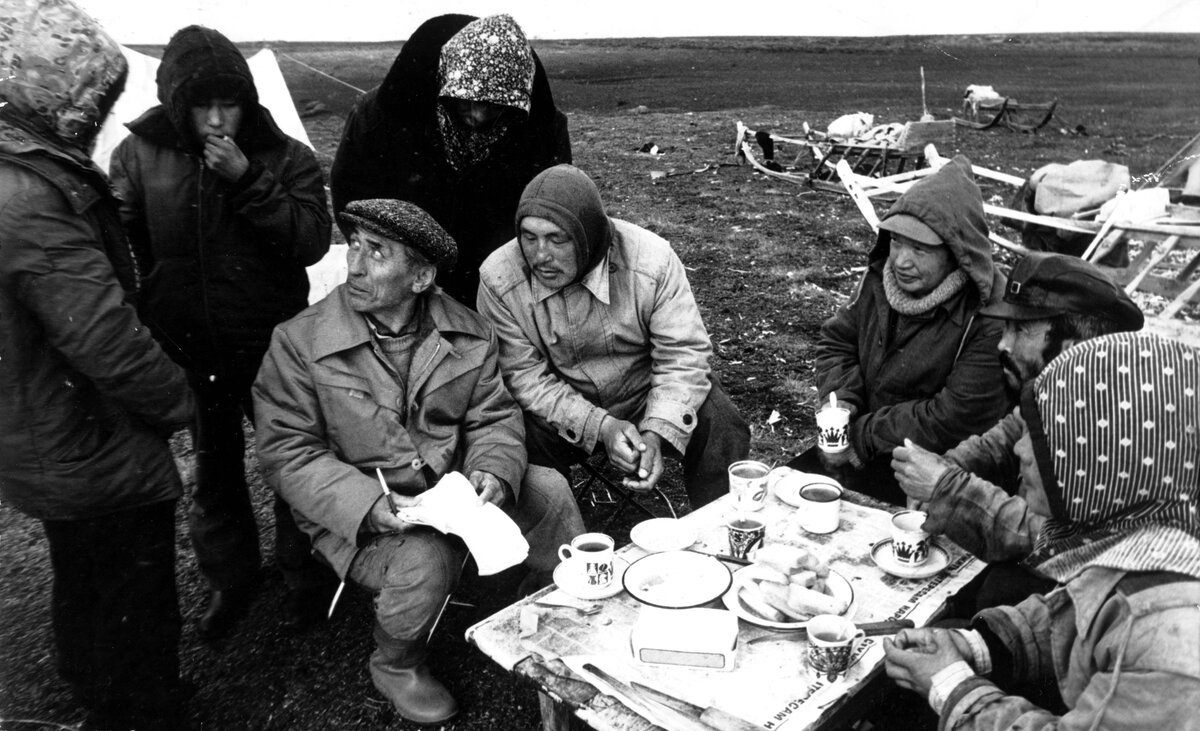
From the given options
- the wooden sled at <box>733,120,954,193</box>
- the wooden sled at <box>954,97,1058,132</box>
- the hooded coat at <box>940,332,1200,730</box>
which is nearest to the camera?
the hooded coat at <box>940,332,1200,730</box>

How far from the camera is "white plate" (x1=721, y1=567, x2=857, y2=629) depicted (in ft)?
7.09

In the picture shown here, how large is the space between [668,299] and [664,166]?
1081 cm

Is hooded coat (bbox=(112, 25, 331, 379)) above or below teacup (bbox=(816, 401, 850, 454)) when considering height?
above

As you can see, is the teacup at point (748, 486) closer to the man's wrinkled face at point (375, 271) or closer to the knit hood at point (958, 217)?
the knit hood at point (958, 217)

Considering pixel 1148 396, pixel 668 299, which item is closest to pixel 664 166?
pixel 668 299

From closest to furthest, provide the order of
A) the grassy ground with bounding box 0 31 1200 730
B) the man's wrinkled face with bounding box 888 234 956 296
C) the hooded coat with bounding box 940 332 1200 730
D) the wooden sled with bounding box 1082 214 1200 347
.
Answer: the hooded coat with bounding box 940 332 1200 730 < the grassy ground with bounding box 0 31 1200 730 < the man's wrinkled face with bounding box 888 234 956 296 < the wooden sled with bounding box 1082 214 1200 347

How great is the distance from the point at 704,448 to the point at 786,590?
4.55 ft

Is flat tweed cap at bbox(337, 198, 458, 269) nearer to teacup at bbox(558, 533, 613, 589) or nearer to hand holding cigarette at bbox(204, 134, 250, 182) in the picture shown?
hand holding cigarette at bbox(204, 134, 250, 182)

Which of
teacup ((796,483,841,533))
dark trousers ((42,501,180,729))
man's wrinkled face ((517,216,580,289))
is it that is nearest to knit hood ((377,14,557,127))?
man's wrinkled face ((517,216,580,289))

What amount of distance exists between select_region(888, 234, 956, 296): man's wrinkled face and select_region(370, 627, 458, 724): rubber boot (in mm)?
2340

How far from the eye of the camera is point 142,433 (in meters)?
2.51

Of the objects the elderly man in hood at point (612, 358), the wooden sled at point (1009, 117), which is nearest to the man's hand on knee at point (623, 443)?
the elderly man in hood at point (612, 358)

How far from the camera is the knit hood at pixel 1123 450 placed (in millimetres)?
1674

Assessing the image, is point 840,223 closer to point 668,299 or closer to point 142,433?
point 668,299
